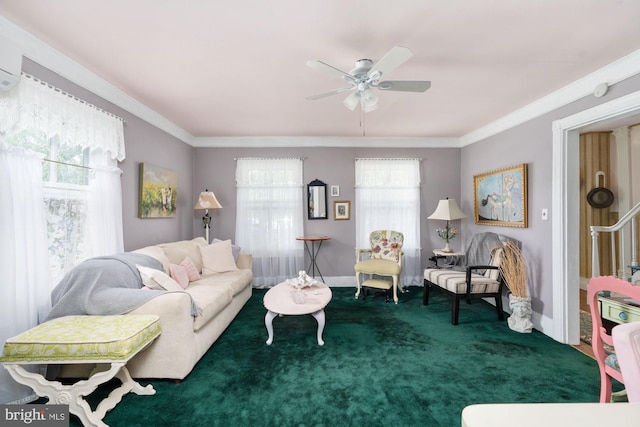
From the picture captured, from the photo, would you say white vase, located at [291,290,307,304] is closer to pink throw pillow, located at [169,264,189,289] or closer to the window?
pink throw pillow, located at [169,264,189,289]

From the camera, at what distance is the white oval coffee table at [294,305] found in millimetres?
2588

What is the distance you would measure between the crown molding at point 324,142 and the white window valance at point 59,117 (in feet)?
5.93

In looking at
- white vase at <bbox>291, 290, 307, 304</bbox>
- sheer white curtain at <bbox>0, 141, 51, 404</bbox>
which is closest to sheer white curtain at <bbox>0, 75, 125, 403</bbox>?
sheer white curtain at <bbox>0, 141, 51, 404</bbox>

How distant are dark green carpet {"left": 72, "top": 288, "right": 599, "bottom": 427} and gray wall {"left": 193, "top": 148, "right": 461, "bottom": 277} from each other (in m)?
1.68

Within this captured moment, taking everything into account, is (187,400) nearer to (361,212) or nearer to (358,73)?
(358,73)

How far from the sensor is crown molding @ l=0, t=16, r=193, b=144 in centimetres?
194

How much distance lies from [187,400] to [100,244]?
63.1 inches

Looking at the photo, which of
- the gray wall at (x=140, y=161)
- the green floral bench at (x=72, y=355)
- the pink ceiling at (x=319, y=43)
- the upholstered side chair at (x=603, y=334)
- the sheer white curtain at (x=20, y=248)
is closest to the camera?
the upholstered side chair at (x=603, y=334)

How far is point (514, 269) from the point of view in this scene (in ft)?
10.4

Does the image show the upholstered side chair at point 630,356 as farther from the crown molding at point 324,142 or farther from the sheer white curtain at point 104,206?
the crown molding at point 324,142

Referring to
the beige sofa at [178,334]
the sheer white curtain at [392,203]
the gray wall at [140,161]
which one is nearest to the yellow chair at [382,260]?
the sheer white curtain at [392,203]

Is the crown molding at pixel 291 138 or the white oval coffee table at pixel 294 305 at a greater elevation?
the crown molding at pixel 291 138

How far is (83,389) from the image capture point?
1.68 m

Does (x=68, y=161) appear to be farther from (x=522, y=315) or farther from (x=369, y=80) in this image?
(x=522, y=315)
